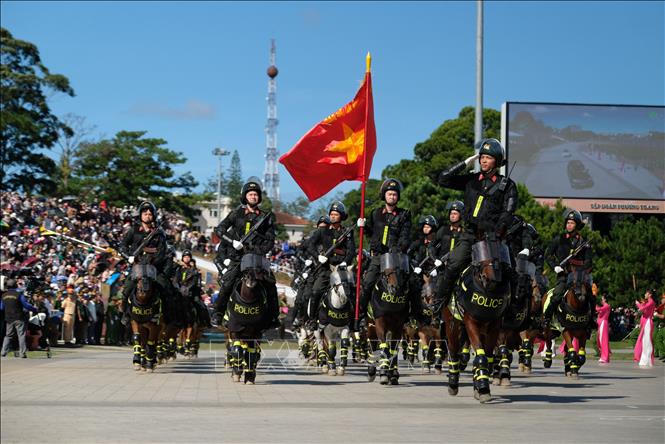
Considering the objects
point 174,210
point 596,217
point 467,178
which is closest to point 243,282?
point 467,178

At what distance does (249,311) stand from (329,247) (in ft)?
15.7

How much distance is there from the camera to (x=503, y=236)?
47.6ft

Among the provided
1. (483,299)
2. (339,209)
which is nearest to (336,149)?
(339,209)

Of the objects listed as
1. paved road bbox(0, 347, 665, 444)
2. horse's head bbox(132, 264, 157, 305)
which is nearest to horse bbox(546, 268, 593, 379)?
paved road bbox(0, 347, 665, 444)

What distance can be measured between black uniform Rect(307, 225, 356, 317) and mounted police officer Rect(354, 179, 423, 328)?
3248 mm

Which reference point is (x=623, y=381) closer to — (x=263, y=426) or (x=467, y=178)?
(x=467, y=178)

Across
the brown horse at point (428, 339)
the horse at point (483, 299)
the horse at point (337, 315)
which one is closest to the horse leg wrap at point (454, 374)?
the horse at point (483, 299)

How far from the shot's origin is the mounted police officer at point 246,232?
1803 cm

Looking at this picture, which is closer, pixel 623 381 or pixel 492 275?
pixel 492 275

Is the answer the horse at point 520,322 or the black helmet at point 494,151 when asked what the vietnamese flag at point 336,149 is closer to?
the horse at point 520,322

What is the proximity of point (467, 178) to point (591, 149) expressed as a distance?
49.9 metres

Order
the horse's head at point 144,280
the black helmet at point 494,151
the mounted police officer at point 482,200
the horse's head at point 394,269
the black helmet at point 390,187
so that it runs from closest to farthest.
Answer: the mounted police officer at point 482,200 → the black helmet at point 494,151 → the horse's head at point 394,269 → the black helmet at point 390,187 → the horse's head at point 144,280

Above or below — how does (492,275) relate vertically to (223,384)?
above

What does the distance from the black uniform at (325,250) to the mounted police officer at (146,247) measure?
307 cm
